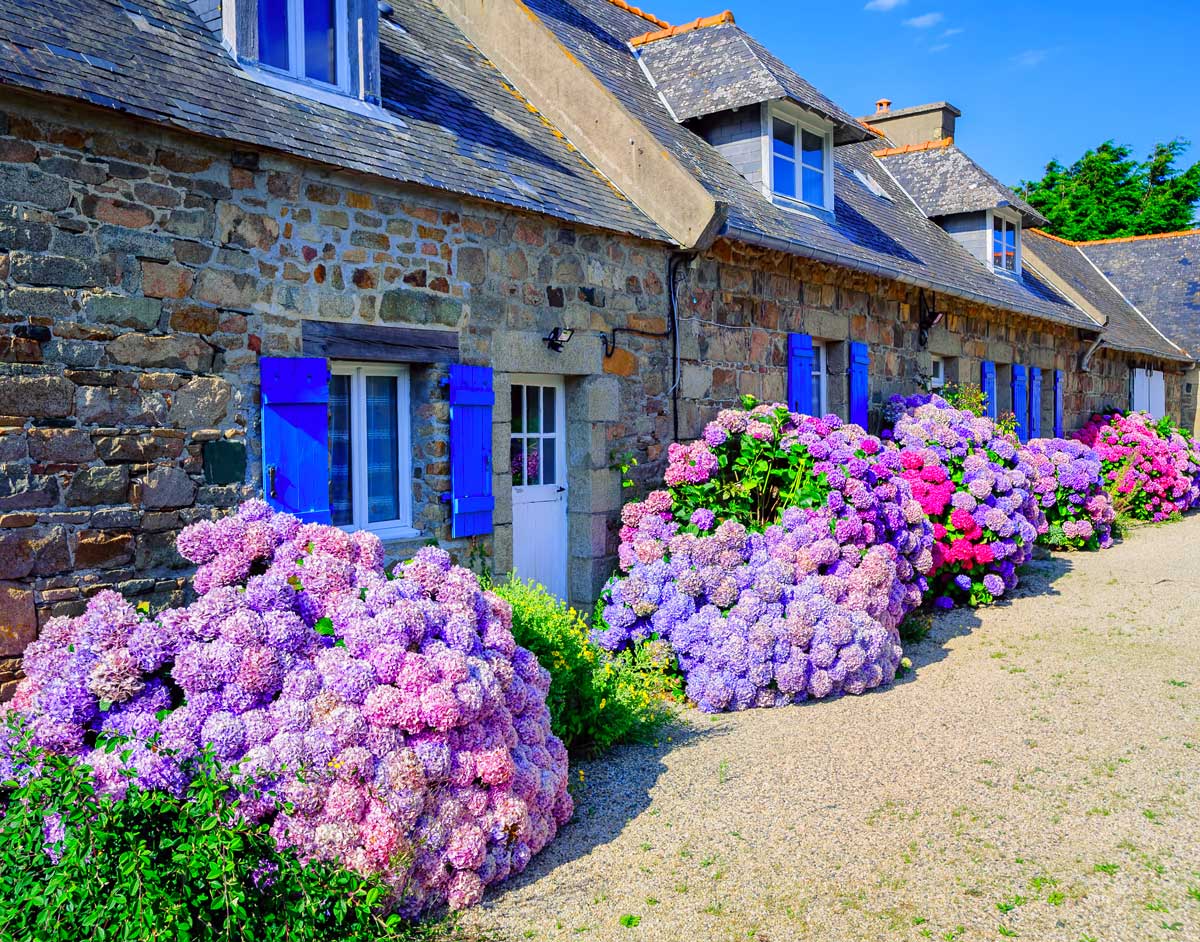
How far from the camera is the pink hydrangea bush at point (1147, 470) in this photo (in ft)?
49.3

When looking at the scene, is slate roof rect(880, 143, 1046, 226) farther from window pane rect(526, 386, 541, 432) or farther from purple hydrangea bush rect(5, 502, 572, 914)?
purple hydrangea bush rect(5, 502, 572, 914)

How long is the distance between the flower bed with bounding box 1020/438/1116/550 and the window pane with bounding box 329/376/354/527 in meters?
8.51

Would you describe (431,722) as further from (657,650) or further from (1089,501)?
(1089,501)

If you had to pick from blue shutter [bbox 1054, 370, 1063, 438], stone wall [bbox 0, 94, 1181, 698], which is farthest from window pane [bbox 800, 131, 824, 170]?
blue shutter [bbox 1054, 370, 1063, 438]

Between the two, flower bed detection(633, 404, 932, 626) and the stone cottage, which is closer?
the stone cottage

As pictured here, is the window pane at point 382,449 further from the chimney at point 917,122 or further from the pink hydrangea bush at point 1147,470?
the chimney at point 917,122

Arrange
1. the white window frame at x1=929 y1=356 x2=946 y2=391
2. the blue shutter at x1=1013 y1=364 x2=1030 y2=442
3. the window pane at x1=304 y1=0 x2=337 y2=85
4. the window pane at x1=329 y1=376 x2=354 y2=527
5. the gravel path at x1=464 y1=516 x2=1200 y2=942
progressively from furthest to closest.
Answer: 1. the blue shutter at x1=1013 y1=364 x2=1030 y2=442
2. the white window frame at x1=929 y1=356 x2=946 y2=391
3. the window pane at x1=304 y1=0 x2=337 y2=85
4. the window pane at x1=329 y1=376 x2=354 y2=527
5. the gravel path at x1=464 y1=516 x2=1200 y2=942

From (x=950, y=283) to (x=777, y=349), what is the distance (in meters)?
3.50

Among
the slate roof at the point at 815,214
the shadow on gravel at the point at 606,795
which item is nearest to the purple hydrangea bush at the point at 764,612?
the shadow on gravel at the point at 606,795

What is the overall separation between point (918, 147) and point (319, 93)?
11735 mm

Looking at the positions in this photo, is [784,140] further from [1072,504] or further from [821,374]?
[1072,504]

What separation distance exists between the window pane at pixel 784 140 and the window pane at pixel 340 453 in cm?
613

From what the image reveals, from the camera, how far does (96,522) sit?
16.0 ft

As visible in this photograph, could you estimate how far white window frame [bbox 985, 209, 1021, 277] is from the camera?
1492 centimetres
